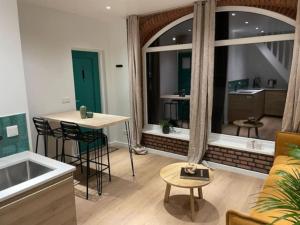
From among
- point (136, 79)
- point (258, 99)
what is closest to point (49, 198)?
point (136, 79)

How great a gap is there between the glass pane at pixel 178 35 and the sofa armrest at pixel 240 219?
3.23 meters

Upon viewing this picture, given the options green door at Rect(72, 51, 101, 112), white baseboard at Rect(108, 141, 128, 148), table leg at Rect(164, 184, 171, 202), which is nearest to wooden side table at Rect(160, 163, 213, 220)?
table leg at Rect(164, 184, 171, 202)

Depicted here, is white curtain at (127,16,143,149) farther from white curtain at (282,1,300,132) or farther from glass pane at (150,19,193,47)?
white curtain at (282,1,300,132)

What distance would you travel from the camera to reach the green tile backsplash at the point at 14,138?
7.29ft

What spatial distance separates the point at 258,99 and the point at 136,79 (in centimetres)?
218

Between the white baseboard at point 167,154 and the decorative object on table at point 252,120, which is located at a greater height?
the decorative object on table at point 252,120

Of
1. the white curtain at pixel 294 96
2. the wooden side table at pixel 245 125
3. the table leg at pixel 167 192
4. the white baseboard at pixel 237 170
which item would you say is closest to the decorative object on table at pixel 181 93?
the wooden side table at pixel 245 125

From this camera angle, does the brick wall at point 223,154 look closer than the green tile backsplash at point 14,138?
No

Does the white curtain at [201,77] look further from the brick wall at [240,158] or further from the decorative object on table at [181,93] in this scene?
the decorative object on table at [181,93]

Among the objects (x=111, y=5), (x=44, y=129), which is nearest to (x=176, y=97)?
(x=111, y=5)

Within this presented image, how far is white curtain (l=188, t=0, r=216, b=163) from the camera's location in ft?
11.4

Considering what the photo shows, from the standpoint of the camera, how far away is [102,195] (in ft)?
10.2

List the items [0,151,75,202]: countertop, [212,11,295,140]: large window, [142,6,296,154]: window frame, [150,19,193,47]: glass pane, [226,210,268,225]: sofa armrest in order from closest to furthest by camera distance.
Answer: [226,210,268,225]: sofa armrest, [0,151,75,202]: countertop, [142,6,296,154]: window frame, [212,11,295,140]: large window, [150,19,193,47]: glass pane

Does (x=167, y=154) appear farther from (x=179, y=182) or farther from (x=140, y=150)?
(x=179, y=182)
